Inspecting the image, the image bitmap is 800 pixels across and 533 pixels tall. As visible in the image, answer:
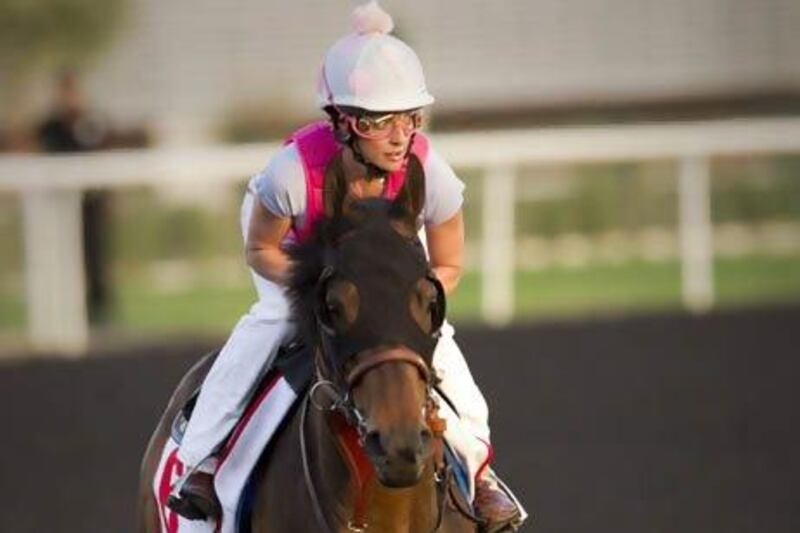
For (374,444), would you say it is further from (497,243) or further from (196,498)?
(497,243)

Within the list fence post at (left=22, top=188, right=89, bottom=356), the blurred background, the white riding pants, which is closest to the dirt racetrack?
the blurred background

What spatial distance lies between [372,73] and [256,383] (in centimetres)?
86

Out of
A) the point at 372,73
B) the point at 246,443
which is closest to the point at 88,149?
the point at 246,443

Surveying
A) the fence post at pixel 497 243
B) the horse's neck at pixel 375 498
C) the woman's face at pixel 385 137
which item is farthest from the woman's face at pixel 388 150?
the fence post at pixel 497 243

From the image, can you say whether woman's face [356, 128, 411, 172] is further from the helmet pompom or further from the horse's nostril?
the horse's nostril

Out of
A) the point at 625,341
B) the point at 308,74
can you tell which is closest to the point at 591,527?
the point at 625,341

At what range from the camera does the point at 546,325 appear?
11602 mm

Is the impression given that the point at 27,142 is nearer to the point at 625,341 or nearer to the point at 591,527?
the point at 625,341

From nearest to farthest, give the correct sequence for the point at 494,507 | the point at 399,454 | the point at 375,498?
the point at 399,454, the point at 375,498, the point at 494,507

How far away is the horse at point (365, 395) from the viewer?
173 inches

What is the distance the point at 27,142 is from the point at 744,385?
40.4 feet

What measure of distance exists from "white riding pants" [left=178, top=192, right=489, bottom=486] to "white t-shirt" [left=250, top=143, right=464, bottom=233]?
0.24m

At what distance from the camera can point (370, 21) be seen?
16.8 ft

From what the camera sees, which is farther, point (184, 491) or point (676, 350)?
point (676, 350)
